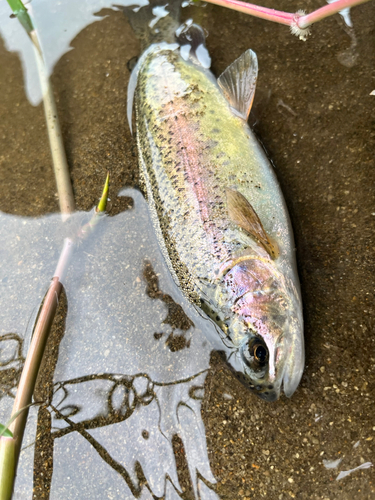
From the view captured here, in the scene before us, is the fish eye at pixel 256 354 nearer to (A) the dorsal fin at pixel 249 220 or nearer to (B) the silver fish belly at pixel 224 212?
(B) the silver fish belly at pixel 224 212

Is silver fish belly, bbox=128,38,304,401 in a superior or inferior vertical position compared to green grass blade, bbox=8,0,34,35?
inferior

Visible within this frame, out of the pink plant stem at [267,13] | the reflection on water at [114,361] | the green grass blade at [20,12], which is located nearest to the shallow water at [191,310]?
the reflection on water at [114,361]

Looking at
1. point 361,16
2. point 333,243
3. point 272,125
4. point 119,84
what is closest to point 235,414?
point 333,243

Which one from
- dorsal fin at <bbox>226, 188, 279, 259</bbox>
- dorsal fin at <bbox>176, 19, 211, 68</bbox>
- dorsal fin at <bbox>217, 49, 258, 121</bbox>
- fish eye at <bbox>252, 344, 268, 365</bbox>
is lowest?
fish eye at <bbox>252, 344, 268, 365</bbox>

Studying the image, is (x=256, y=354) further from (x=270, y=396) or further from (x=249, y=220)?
(x=249, y=220)

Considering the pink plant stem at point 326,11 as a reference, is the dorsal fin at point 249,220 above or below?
below

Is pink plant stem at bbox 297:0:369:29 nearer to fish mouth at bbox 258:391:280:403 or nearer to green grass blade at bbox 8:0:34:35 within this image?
fish mouth at bbox 258:391:280:403

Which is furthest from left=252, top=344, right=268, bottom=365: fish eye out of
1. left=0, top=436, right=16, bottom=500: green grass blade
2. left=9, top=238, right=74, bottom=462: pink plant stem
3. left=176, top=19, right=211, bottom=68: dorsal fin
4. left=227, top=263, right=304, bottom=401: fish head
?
left=176, top=19, right=211, bottom=68: dorsal fin
